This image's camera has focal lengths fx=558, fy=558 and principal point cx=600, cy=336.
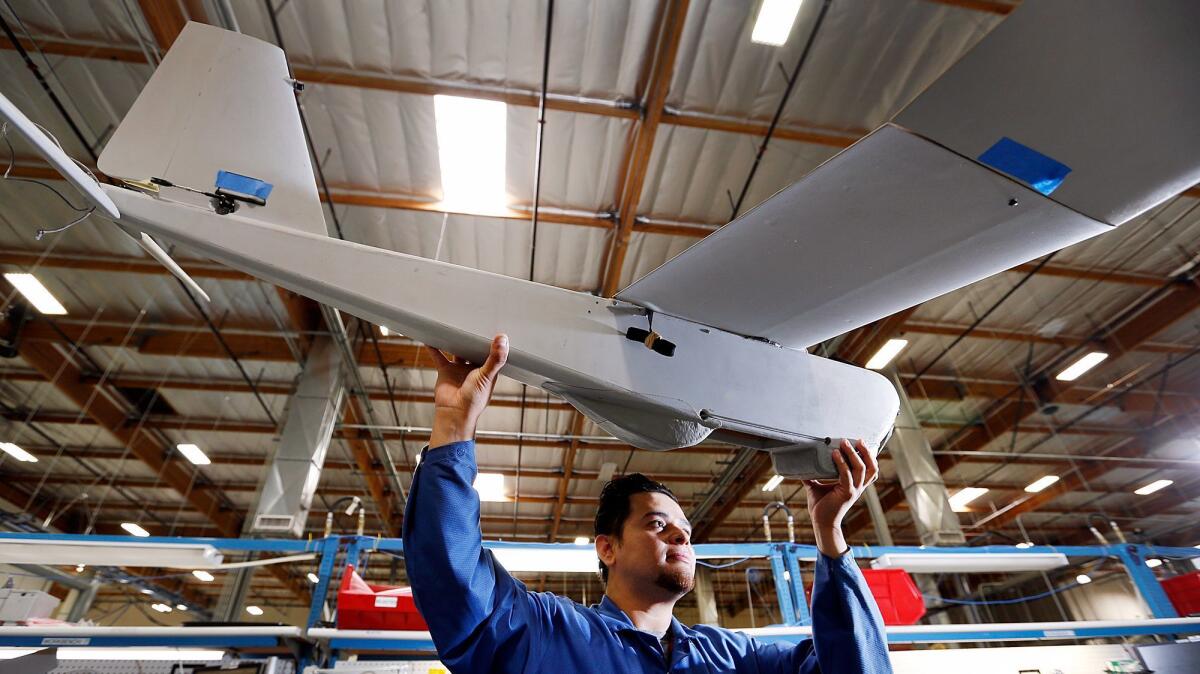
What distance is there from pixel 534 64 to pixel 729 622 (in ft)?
54.5

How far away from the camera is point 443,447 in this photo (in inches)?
38.1

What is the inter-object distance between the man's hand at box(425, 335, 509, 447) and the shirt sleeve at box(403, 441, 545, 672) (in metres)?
0.03

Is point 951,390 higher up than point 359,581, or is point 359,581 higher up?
point 951,390

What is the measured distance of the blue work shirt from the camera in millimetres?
897

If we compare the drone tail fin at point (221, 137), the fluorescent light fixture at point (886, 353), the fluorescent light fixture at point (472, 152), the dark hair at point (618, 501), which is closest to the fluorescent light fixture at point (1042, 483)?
the fluorescent light fixture at point (886, 353)

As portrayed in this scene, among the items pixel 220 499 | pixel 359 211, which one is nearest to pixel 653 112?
pixel 359 211

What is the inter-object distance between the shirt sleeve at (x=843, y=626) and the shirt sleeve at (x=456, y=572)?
0.63 m

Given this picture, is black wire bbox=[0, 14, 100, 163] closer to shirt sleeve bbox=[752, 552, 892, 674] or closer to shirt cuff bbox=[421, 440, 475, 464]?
shirt cuff bbox=[421, 440, 475, 464]

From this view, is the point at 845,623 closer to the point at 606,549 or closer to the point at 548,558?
the point at 606,549

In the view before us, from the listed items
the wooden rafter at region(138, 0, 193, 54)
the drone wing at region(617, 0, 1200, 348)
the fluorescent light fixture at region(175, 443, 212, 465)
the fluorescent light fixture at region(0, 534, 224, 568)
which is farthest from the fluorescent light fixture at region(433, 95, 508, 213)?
the fluorescent light fixture at region(175, 443, 212, 465)

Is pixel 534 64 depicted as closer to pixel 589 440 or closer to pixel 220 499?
pixel 589 440

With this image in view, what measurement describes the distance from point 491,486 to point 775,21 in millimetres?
8016

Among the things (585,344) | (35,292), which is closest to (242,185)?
(585,344)

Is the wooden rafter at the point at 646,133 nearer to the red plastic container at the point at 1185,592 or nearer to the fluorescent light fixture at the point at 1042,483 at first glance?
the red plastic container at the point at 1185,592
